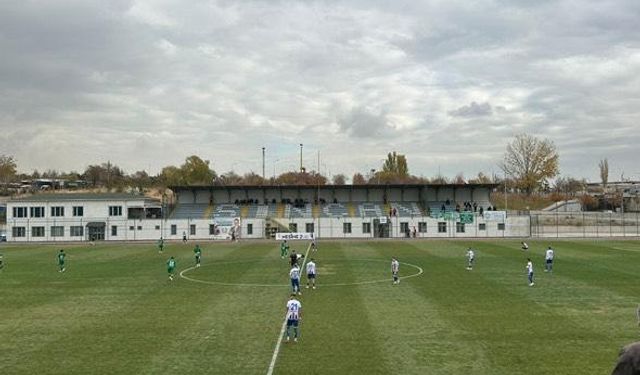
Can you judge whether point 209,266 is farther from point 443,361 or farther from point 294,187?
point 294,187

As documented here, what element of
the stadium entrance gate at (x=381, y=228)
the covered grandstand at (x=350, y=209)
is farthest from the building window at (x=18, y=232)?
the stadium entrance gate at (x=381, y=228)

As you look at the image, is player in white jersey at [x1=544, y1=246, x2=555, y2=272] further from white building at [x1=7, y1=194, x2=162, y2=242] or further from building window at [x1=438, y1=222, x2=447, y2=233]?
white building at [x1=7, y1=194, x2=162, y2=242]

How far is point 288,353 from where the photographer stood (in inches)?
868

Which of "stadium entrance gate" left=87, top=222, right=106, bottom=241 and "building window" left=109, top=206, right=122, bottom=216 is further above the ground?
"building window" left=109, top=206, right=122, bottom=216

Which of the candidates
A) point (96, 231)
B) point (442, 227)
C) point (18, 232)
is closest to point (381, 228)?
point (442, 227)

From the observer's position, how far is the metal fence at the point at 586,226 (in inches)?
3590

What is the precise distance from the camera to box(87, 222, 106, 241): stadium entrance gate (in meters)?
92.2

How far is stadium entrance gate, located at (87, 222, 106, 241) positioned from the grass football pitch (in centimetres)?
4048

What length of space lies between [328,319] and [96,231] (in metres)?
73.1

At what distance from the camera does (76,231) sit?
92.8 metres

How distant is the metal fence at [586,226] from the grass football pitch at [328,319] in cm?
4162

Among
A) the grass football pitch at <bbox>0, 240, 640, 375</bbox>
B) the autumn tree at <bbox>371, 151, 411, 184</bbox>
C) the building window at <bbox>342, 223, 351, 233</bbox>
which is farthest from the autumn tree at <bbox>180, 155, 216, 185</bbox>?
the grass football pitch at <bbox>0, 240, 640, 375</bbox>

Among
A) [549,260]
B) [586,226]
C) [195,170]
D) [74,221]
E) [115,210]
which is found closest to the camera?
[549,260]

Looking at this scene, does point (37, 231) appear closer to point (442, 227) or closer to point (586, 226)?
point (442, 227)
